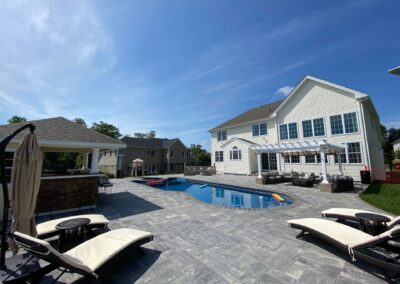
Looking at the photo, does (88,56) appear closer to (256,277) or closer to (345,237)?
(256,277)

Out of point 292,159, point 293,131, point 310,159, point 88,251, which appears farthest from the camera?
point 293,131

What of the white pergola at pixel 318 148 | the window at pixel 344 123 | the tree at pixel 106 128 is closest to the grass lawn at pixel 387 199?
the white pergola at pixel 318 148

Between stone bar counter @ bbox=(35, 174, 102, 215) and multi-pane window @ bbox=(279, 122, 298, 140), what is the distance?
1821cm

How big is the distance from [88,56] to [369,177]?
68.6 feet

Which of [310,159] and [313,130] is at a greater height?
[313,130]

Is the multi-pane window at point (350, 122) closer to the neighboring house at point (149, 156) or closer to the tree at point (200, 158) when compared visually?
the neighboring house at point (149, 156)

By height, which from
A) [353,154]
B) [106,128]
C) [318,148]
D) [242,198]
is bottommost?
[242,198]

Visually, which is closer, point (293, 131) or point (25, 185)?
point (25, 185)

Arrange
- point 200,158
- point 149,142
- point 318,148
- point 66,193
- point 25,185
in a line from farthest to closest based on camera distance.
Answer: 1. point 200,158
2. point 149,142
3. point 318,148
4. point 66,193
5. point 25,185

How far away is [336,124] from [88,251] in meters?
19.6

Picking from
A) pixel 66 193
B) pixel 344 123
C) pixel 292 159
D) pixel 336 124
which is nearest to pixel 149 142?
pixel 292 159

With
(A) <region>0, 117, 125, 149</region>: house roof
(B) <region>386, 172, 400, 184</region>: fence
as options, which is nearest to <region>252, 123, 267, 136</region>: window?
(B) <region>386, 172, 400, 184</region>: fence

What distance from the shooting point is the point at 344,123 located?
50.2 ft

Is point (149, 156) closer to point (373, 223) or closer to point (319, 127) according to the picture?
point (319, 127)
